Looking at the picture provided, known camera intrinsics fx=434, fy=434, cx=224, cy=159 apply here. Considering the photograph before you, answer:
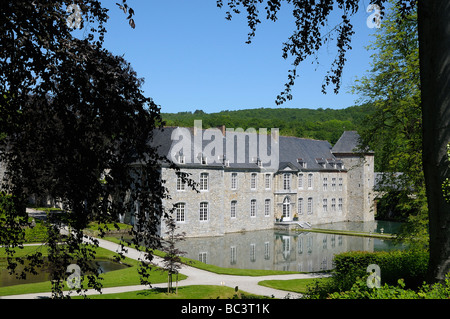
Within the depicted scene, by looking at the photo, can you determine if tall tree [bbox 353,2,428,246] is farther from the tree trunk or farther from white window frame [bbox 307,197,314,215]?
white window frame [bbox 307,197,314,215]

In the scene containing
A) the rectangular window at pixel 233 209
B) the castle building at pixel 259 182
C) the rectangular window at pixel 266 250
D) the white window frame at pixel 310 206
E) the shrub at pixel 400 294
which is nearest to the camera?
the shrub at pixel 400 294

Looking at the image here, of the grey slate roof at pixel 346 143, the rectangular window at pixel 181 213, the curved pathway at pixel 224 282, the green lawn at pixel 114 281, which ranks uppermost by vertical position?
the grey slate roof at pixel 346 143

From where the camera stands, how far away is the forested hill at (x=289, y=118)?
221 feet

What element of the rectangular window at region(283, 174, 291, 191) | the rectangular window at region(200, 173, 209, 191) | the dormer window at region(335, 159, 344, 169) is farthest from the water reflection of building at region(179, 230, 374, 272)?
the dormer window at region(335, 159, 344, 169)

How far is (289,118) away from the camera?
96.6 m

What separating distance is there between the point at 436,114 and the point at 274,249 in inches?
922

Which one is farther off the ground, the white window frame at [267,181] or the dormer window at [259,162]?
the dormer window at [259,162]

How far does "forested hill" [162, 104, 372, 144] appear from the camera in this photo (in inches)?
2648

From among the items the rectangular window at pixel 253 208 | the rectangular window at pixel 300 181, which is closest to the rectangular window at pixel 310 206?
the rectangular window at pixel 300 181

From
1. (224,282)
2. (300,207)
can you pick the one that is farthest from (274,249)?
(300,207)

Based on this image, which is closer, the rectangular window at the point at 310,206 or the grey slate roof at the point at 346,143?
the rectangular window at the point at 310,206

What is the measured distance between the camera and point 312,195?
43.9 metres

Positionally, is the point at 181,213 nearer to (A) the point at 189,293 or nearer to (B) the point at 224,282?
(B) the point at 224,282

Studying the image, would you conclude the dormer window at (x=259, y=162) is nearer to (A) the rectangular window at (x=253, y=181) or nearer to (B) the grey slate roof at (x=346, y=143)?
(A) the rectangular window at (x=253, y=181)
